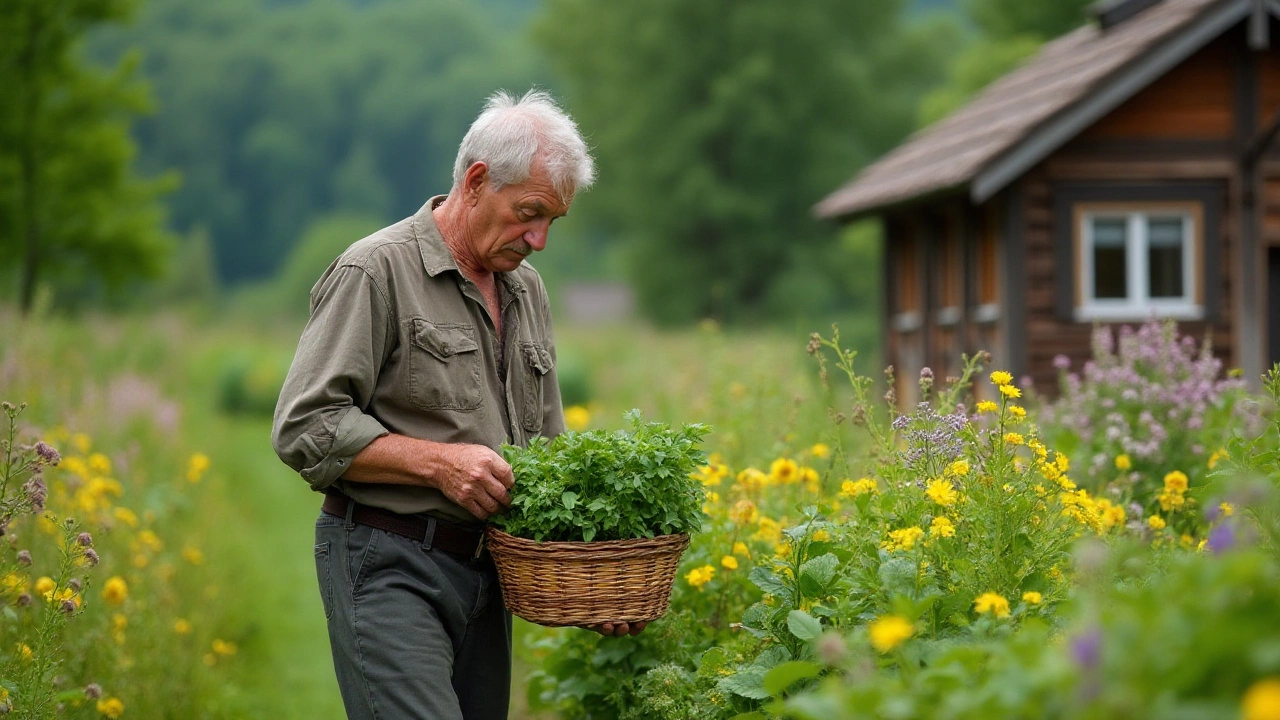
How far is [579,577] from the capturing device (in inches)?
122

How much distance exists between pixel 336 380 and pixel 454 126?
6869 centimetres

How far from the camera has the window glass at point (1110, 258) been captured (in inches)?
479

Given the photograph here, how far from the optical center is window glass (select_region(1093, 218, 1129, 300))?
1216 cm

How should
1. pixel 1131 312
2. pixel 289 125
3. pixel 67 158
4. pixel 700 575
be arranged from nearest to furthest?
1. pixel 700 575
2. pixel 1131 312
3. pixel 67 158
4. pixel 289 125

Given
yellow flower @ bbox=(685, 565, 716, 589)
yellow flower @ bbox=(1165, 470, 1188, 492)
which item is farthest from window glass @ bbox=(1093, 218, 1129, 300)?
yellow flower @ bbox=(685, 565, 716, 589)

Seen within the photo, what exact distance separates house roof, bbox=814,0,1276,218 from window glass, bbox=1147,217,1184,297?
1.20m

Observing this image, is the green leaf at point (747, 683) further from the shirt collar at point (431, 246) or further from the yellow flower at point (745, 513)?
the shirt collar at point (431, 246)

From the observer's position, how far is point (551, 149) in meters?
3.30

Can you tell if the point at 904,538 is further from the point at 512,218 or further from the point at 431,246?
the point at 431,246

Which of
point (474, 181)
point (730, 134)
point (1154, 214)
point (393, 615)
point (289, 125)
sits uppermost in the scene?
point (289, 125)

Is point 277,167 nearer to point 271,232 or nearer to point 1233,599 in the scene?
point 271,232

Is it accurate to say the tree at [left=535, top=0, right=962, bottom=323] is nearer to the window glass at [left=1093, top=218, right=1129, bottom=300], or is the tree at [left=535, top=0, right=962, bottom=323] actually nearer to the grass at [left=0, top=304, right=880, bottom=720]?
the grass at [left=0, top=304, right=880, bottom=720]

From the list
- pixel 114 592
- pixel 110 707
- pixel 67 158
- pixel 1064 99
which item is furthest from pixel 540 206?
pixel 67 158

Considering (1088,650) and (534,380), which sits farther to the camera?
(534,380)
